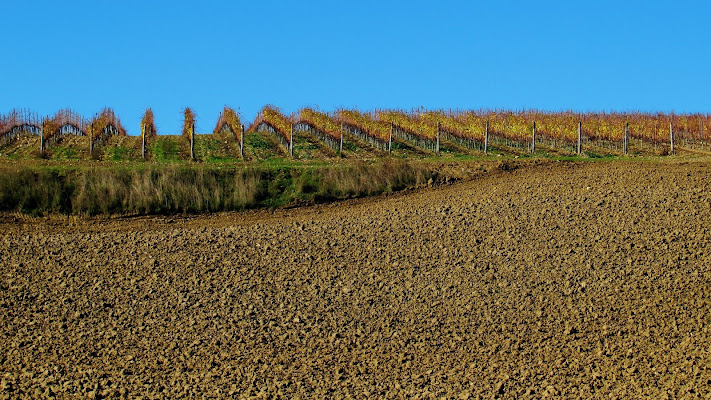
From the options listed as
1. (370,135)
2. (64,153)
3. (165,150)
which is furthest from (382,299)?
(370,135)

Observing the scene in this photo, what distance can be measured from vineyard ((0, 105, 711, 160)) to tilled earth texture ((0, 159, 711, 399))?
20208 mm

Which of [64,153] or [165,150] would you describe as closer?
[64,153]

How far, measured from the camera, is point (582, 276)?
13289 mm

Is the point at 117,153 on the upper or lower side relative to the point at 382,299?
upper

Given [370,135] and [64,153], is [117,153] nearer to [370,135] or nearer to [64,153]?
[64,153]

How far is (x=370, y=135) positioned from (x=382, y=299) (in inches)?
1314

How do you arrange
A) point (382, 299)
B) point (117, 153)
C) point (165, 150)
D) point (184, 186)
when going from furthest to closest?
point (165, 150)
point (117, 153)
point (184, 186)
point (382, 299)

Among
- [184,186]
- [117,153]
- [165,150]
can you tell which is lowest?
[184,186]

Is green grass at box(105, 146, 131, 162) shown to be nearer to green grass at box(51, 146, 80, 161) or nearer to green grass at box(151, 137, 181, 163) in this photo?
green grass at box(151, 137, 181, 163)

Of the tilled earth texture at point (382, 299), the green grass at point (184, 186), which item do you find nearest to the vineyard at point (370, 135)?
the green grass at point (184, 186)

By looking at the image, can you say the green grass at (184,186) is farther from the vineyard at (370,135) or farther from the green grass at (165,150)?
the vineyard at (370,135)

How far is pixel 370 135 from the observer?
4569 centimetres

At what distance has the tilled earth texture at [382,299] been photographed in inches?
392

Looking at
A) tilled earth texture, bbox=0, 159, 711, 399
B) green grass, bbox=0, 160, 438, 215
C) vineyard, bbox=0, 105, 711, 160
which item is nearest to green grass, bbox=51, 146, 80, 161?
vineyard, bbox=0, 105, 711, 160
